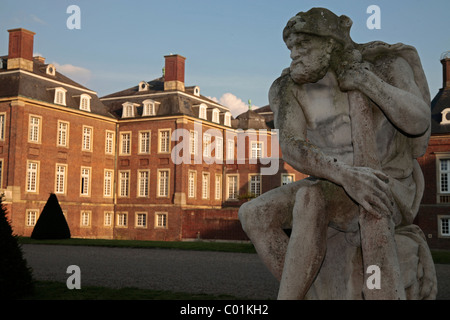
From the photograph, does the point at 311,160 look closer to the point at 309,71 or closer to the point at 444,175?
the point at 309,71

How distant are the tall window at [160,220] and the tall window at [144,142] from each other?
4.55 meters

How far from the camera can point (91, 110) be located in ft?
116

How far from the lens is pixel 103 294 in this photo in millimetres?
8172

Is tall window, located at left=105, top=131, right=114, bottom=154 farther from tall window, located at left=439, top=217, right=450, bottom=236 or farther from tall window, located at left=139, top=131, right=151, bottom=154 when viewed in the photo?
tall window, located at left=439, top=217, right=450, bottom=236

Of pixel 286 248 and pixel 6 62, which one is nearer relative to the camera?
pixel 286 248

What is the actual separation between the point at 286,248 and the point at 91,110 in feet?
113

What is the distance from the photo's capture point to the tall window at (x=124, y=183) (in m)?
37.1

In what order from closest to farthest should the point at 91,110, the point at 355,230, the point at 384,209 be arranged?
the point at 384,209 → the point at 355,230 → the point at 91,110

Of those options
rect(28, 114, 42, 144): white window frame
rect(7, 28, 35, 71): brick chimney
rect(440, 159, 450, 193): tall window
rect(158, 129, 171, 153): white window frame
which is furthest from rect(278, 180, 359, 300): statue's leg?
rect(158, 129, 171, 153): white window frame

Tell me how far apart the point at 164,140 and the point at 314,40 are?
33.5 meters

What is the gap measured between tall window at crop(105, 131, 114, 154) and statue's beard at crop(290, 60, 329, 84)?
35232 mm

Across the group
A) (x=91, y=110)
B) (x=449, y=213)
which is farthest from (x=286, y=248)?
(x=91, y=110)
